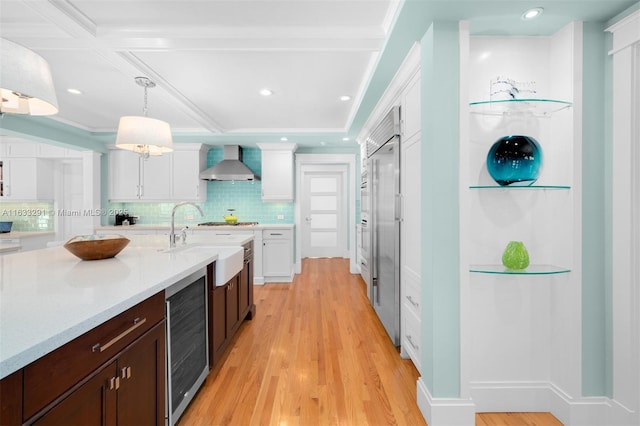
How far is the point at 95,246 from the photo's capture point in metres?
1.73

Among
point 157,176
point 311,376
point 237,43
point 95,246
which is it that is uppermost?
point 237,43

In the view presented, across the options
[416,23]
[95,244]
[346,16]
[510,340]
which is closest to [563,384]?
[510,340]

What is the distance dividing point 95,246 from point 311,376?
5.46 feet

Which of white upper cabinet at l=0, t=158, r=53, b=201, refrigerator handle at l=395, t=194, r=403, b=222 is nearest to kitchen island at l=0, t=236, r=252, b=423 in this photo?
refrigerator handle at l=395, t=194, r=403, b=222

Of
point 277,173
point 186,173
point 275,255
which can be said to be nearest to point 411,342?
point 275,255

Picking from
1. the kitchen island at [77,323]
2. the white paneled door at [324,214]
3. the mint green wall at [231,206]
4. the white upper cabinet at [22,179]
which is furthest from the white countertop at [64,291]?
the white paneled door at [324,214]

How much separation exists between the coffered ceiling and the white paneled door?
3.15m

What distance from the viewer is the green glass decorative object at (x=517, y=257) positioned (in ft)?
5.38

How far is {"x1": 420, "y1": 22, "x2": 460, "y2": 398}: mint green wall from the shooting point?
64.8 inches

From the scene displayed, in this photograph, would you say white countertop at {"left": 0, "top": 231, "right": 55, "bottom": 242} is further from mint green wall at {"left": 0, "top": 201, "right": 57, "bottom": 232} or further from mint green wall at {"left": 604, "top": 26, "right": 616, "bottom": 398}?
mint green wall at {"left": 604, "top": 26, "right": 616, "bottom": 398}

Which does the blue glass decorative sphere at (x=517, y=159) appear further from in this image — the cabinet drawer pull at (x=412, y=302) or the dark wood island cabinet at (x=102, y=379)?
the dark wood island cabinet at (x=102, y=379)

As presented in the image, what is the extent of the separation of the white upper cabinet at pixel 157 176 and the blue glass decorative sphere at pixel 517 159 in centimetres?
456

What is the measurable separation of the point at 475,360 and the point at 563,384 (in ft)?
1.60

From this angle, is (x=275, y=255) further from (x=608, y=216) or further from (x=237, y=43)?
(x=608, y=216)
